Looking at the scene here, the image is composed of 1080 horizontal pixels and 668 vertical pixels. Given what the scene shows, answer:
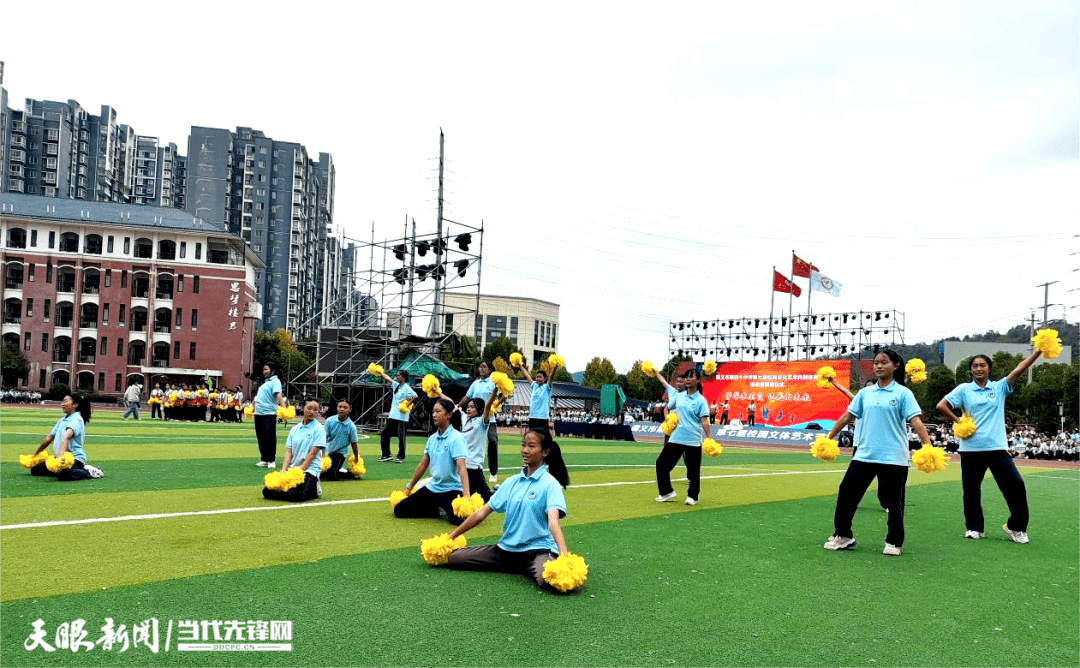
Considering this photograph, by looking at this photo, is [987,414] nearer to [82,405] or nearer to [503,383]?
[503,383]

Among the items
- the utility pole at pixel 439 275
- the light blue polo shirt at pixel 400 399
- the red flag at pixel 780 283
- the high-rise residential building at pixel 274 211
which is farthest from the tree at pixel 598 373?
the light blue polo shirt at pixel 400 399

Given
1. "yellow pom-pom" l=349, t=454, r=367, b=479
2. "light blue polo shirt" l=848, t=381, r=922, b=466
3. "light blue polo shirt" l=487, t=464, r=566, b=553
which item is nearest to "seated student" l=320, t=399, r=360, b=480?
"yellow pom-pom" l=349, t=454, r=367, b=479

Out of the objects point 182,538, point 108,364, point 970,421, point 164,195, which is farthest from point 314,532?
point 164,195

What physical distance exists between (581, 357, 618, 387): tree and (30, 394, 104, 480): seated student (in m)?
108

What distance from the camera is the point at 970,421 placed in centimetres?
913

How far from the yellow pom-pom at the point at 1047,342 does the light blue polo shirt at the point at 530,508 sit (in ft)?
19.7

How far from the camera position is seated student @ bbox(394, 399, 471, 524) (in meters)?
8.88

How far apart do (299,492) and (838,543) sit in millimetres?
6285

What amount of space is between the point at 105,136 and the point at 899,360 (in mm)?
144274

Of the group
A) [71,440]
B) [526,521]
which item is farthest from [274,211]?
[526,521]

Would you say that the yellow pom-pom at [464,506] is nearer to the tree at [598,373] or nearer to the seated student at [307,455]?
the seated student at [307,455]

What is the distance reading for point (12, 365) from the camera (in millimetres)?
70500

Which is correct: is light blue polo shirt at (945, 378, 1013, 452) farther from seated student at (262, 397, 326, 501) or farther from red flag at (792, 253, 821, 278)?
red flag at (792, 253, 821, 278)

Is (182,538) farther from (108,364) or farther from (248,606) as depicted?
(108,364)
